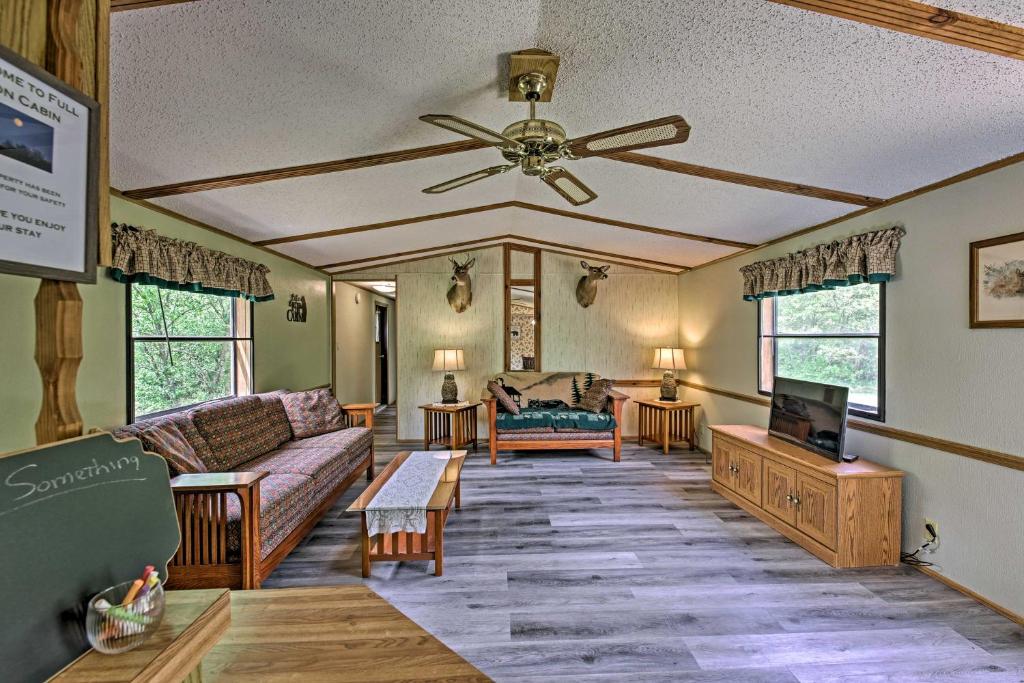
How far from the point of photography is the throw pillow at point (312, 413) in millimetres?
4035

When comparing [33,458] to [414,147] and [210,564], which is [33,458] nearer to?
[210,564]

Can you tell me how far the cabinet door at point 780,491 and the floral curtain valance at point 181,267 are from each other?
14.3 ft

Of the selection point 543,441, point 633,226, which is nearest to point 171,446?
point 543,441

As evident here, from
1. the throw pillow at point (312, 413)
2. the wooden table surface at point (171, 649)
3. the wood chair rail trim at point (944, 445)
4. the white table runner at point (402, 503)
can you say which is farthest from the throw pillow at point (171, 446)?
the wood chair rail trim at point (944, 445)

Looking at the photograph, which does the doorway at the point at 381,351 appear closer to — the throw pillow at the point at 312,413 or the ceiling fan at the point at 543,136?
the throw pillow at the point at 312,413

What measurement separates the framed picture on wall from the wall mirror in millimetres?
4257

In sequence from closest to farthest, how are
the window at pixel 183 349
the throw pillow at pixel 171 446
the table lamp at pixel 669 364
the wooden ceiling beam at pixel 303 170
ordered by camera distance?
the throw pillow at pixel 171 446 < the wooden ceiling beam at pixel 303 170 < the window at pixel 183 349 < the table lamp at pixel 669 364

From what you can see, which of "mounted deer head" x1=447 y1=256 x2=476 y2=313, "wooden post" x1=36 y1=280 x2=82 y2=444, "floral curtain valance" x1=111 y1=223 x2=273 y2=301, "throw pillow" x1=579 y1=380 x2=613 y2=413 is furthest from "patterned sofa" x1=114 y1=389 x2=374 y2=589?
"throw pillow" x1=579 y1=380 x2=613 y2=413

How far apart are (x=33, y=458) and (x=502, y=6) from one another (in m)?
1.82

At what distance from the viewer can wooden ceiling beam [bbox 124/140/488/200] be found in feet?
8.75

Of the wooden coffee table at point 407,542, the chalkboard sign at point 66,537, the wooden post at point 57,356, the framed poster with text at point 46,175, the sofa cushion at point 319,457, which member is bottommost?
the wooden coffee table at point 407,542

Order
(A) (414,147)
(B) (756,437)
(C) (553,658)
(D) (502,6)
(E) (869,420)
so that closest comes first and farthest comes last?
(D) (502,6) → (C) (553,658) → (A) (414,147) → (E) (869,420) → (B) (756,437)

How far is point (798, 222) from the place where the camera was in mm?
3531

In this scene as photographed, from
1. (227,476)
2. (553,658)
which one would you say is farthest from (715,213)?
(227,476)
